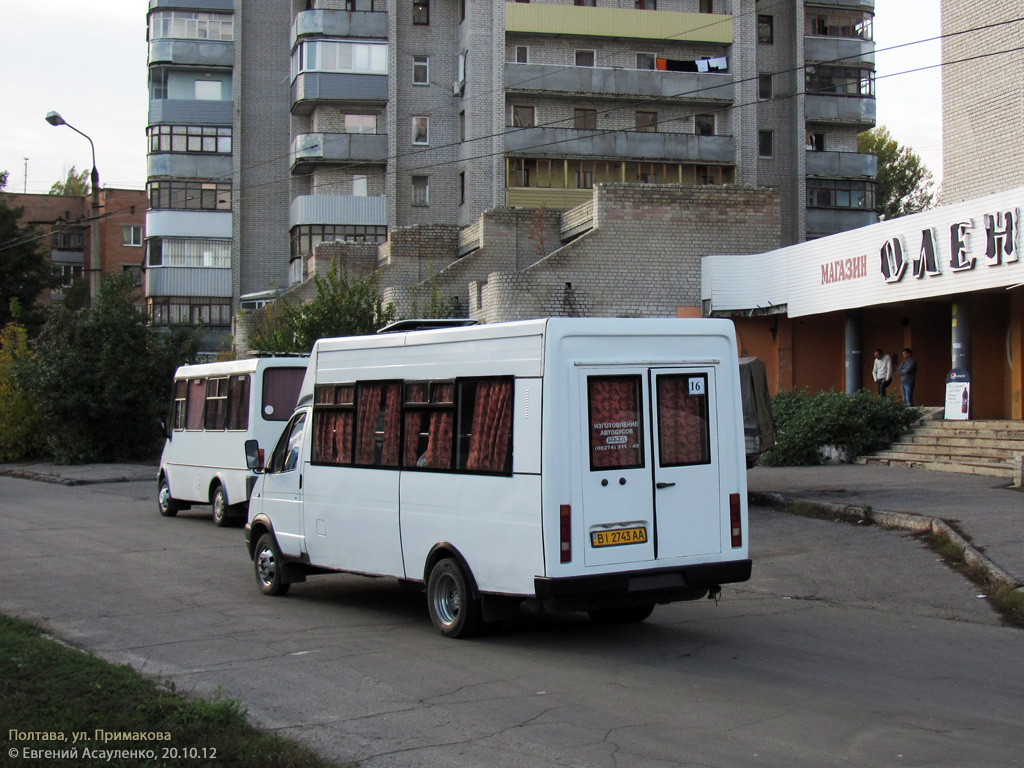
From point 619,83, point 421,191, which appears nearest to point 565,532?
point 619,83

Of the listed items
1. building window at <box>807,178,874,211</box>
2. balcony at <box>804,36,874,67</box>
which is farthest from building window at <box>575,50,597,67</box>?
building window at <box>807,178,874,211</box>

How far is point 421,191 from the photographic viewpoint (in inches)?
2063

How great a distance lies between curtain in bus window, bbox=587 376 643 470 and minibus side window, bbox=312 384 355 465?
2963 mm

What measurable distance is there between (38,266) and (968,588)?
57.2 metres

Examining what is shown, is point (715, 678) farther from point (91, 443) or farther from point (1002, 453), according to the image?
point (91, 443)

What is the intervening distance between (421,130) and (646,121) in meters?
10.4

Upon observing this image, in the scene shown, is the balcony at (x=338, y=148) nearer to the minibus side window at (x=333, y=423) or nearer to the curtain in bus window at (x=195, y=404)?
the curtain in bus window at (x=195, y=404)

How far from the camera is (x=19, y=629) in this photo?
28.7 ft

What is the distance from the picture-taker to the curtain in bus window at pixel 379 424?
32.9 ft

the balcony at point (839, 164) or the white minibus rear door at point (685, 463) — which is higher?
the balcony at point (839, 164)

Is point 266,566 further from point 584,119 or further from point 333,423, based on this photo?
point 584,119

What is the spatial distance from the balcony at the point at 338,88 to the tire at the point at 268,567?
1643 inches

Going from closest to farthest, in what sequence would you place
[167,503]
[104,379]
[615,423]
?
[615,423] < [167,503] < [104,379]

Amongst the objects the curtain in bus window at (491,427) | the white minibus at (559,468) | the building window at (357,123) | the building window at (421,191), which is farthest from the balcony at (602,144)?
the curtain in bus window at (491,427)
